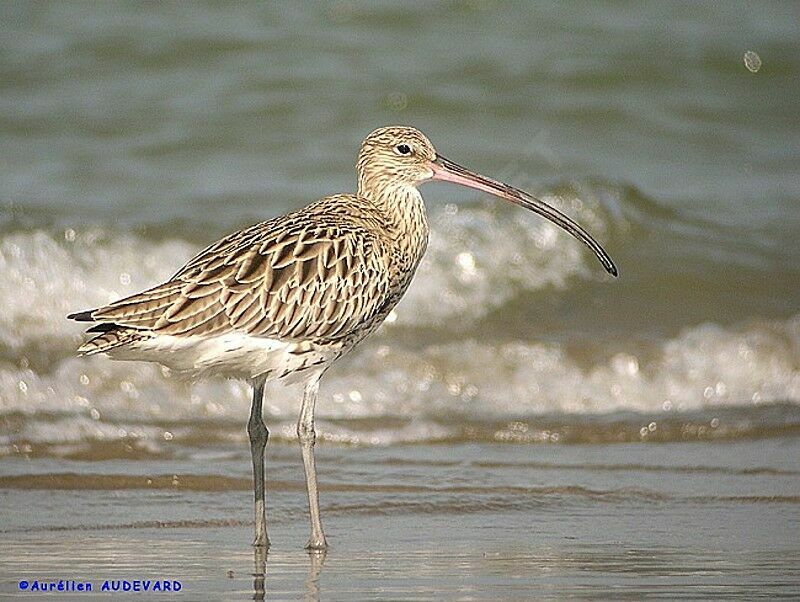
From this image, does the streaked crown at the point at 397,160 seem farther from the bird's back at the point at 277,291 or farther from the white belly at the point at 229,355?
the white belly at the point at 229,355

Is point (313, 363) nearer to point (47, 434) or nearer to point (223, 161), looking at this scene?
point (47, 434)

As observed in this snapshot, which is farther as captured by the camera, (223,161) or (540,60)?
(540,60)

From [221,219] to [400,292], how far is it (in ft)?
18.8

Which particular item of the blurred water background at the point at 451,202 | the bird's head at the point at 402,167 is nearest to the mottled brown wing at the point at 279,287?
the bird's head at the point at 402,167

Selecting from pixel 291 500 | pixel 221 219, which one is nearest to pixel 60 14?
pixel 221 219

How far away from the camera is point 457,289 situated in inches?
500

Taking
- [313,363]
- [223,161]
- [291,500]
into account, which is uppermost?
[223,161]

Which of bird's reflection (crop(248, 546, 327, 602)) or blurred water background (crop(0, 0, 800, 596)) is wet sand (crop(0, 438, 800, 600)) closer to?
bird's reflection (crop(248, 546, 327, 602))

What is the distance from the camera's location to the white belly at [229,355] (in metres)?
7.04

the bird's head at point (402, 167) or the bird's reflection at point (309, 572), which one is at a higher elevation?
the bird's head at point (402, 167)

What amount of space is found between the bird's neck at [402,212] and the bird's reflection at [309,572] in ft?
5.68

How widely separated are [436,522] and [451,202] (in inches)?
258

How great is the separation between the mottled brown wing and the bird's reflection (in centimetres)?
99

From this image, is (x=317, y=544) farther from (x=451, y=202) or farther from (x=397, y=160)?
(x=451, y=202)
